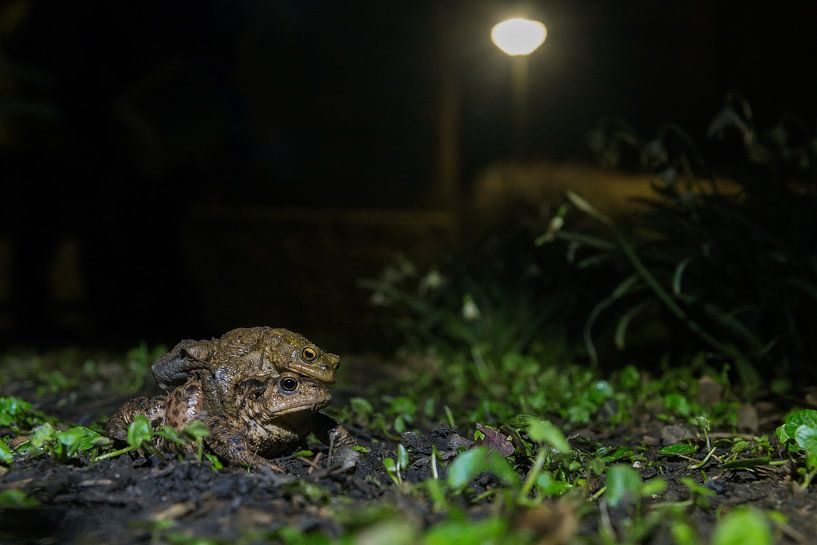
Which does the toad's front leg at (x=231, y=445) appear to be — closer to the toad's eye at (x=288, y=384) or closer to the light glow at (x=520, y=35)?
the toad's eye at (x=288, y=384)

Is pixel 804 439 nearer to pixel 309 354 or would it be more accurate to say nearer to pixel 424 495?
pixel 424 495

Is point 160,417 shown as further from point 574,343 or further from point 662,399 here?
point 574,343

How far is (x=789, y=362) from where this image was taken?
12.6 ft

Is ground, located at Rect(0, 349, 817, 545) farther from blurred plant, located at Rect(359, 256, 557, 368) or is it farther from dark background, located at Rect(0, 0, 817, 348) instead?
dark background, located at Rect(0, 0, 817, 348)

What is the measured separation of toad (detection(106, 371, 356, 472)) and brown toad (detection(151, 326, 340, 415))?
3 cm

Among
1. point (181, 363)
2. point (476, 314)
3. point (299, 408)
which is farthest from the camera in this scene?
point (476, 314)

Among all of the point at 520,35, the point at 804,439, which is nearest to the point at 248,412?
the point at 804,439

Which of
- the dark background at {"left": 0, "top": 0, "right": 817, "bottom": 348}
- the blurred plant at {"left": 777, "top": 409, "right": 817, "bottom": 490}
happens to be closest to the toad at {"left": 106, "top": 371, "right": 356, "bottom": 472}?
the blurred plant at {"left": 777, "top": 409, "right": 817, "bottom": 490}

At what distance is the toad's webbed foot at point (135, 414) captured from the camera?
2443mm

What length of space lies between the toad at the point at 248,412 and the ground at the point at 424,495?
10 cm

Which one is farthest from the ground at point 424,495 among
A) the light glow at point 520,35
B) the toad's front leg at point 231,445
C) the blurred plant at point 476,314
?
the light glow at point 520,35

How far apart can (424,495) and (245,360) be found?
0.83 meters

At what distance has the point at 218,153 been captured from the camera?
816 centimetres

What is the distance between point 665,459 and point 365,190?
19.3 ft
